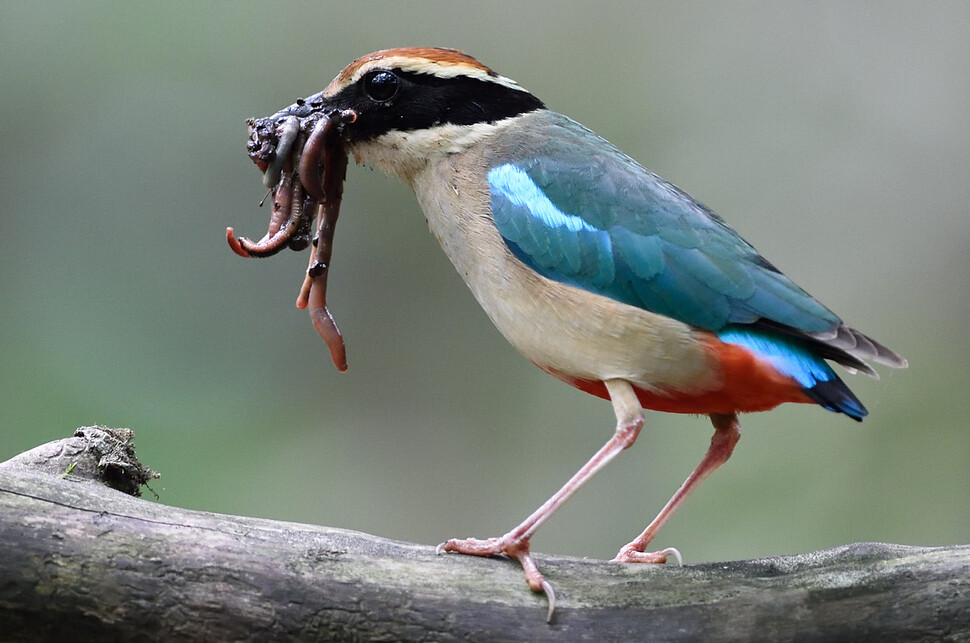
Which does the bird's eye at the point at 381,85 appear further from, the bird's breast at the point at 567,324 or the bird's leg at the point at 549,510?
the bird's leg at the point at 549,510

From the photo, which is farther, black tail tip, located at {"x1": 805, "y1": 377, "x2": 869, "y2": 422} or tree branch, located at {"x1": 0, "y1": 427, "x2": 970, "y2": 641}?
black tail tip, located at {"x1": 805, "y1": 377, "x2": 869, "y2": 422}

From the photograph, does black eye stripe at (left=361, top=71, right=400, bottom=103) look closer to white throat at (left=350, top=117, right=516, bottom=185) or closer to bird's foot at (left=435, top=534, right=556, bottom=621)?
white throat at (left=350, top=117, right=516, bottom=185)

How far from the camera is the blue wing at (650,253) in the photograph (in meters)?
3.66

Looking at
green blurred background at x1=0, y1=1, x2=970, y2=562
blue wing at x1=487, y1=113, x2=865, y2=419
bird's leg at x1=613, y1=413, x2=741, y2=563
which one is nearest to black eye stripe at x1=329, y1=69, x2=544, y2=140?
blue wing at x1=487, y1=113, x2=865, y2=419

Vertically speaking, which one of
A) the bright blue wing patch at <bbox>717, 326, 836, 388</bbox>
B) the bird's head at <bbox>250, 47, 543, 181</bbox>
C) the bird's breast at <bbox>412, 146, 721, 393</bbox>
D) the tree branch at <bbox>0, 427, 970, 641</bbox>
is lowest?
the tree branch at <bbox>0, 427, 970, 641</bbox>

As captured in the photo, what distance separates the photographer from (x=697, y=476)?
→ 4.20 metres

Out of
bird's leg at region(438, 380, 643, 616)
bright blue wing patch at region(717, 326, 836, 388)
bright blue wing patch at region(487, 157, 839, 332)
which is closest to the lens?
bird's leg at region(438, 380, 643, 616)

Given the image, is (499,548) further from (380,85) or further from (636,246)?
(380,85)

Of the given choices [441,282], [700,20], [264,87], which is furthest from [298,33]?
[700,20]

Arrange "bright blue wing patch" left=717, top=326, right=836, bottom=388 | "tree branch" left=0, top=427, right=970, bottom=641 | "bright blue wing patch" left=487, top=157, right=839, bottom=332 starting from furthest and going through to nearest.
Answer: "bright blue wing patch" left=487, top=157, right=839, bottom=332 < "bright blue wing patch" left=717, top=326, right=836, bottom=388 < "tree branch" left=0, top=427, right=970, bottom=641

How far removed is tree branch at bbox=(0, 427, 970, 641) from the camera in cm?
303

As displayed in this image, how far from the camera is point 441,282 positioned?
888cm

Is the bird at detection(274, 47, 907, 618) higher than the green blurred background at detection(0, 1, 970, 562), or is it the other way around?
the green blurred background at detection(0, 1, 970, 562)

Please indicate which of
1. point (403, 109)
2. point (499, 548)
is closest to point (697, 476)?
point (499, 548)
